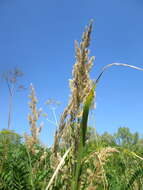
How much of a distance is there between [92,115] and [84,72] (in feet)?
1.50

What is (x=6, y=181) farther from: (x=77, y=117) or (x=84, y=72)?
(x=84, y=72)

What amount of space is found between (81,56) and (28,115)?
760mm

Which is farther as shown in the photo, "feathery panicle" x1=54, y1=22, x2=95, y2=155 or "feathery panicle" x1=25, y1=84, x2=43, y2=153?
"feathery panicle" x1=25, y1=84, x2=43, y2=153

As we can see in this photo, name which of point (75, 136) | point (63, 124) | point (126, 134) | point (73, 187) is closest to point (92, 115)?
point (63, 124)

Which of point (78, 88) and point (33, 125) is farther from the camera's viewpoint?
point (33, 125)

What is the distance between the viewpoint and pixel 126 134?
81.0 metres

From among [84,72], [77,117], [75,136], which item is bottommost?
[75,136]

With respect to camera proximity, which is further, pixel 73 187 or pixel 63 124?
pixel 63 124

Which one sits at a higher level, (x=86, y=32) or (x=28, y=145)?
(x=86, y=32)

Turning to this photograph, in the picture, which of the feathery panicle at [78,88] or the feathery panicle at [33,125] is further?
the feathery panicle at [33,125]

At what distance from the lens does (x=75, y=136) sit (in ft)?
4.93

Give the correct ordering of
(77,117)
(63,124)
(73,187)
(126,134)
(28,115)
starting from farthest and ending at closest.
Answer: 1. (126,134)
2. (28,115)
3. (63,124)
4. (77,117)
5. (73,187)

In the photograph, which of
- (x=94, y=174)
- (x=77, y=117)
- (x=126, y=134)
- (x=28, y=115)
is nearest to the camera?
(x=94, y=174)

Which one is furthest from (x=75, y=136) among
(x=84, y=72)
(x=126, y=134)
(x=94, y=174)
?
(x=126, y=134)
